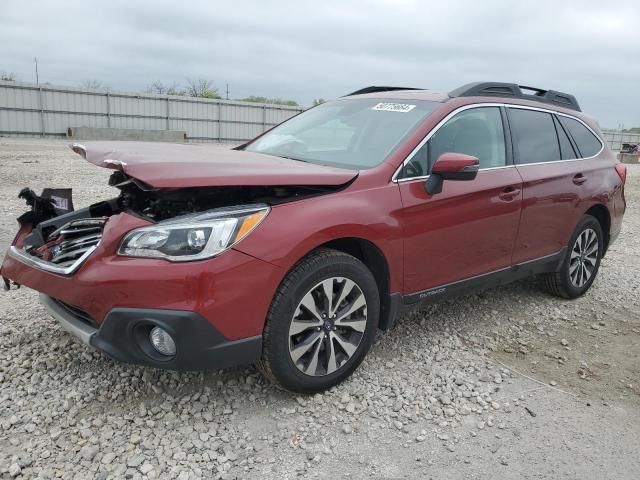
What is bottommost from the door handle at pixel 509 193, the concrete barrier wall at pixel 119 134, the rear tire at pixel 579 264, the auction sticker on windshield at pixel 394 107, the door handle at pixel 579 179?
the concrete barrier wall at pixel 119 134

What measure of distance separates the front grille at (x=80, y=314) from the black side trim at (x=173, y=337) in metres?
0.12

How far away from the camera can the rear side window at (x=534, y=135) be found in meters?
4.28

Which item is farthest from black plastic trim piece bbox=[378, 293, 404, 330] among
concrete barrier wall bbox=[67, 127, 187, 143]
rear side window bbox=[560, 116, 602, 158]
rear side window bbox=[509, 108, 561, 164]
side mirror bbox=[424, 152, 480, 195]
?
concrete barrier wall bbox=[67, 127, 187, 143]

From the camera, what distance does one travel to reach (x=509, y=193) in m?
3.98

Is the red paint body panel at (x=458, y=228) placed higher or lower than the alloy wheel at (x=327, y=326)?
higher

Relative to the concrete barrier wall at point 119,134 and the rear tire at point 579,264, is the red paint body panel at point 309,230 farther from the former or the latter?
the concrete barrier wall at point 119,134

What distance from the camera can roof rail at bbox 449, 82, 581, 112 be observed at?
402cm

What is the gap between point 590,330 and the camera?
14.8ft

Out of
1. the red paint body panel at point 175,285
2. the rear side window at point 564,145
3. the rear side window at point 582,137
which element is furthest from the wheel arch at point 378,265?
the rear side window at point 582,137

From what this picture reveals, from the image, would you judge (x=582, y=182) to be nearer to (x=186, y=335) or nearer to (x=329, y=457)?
(x=329, y=457)

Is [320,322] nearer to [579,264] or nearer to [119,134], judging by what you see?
[579,264]

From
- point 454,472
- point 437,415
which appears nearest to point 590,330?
point 437,415

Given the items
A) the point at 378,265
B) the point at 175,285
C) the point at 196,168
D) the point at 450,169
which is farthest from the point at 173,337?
the point at 450,169

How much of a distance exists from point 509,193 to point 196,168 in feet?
7.75
